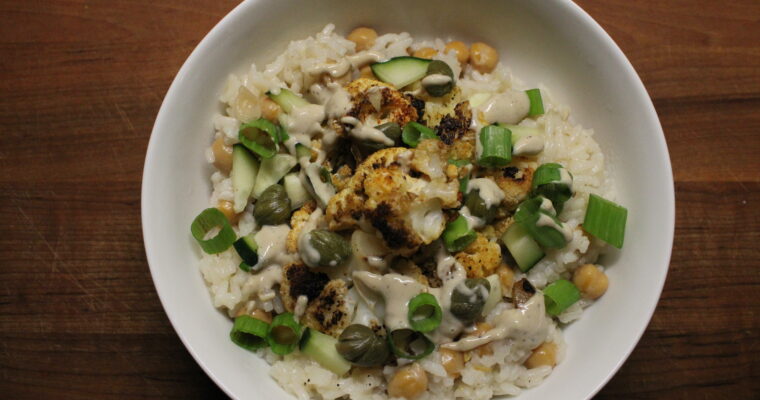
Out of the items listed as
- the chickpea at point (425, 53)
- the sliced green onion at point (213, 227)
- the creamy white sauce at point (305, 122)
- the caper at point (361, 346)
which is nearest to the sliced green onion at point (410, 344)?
the caper at point (361, 346)

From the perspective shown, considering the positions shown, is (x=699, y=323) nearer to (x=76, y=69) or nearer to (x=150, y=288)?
(x=150, y=288)

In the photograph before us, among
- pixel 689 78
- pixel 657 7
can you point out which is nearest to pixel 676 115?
pixel 689 78

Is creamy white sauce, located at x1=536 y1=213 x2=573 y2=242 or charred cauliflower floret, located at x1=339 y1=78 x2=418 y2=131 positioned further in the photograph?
charred cauliflower floret, located at x1=339 y1=78 x2=418 y2=131

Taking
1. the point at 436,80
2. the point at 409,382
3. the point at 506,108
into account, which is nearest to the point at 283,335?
the point at 409,382

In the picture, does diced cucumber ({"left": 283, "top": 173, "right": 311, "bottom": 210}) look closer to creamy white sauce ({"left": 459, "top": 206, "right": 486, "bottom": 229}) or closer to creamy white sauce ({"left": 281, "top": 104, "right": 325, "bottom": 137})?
creamy white sauce ({"left": 281, "top": 104, "right": 325, "bottom": 137})

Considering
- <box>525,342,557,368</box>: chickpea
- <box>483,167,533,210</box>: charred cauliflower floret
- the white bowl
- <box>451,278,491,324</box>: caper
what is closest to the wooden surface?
the white bowl

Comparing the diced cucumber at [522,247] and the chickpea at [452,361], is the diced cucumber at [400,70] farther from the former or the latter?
the chickpea at [452,361]
